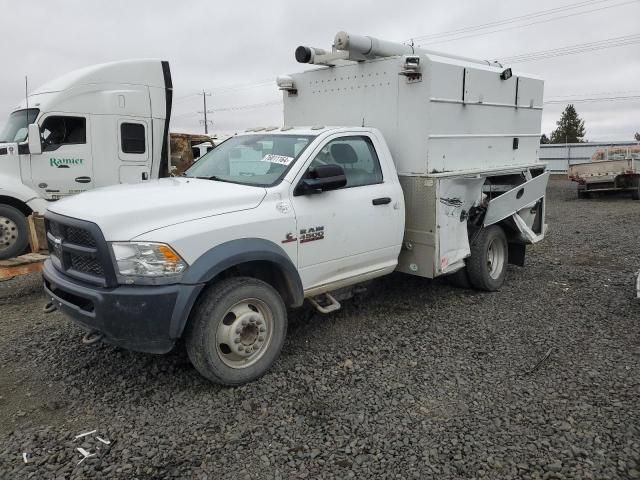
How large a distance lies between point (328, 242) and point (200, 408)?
173 centimetres

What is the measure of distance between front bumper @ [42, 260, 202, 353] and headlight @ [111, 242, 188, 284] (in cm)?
6

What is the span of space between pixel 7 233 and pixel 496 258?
699 cm

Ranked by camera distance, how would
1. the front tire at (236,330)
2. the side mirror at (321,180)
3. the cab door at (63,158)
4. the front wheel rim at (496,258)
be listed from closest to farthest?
the front tire at (236,330)
the side mirror at (321,180)
the front wheel rim at (496,258)
the cab door at (63,158)

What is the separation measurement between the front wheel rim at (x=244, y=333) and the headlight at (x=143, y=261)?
588mm

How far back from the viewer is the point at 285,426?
3.41m

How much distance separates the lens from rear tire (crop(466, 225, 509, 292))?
6258 millimetres

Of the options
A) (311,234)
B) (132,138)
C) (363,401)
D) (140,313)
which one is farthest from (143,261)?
(132,138)

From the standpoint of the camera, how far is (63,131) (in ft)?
28.8

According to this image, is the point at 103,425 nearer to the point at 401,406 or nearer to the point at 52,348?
the point at 52,348

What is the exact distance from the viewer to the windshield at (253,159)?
4.40 metres

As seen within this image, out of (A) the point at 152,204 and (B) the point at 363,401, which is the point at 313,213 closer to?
(A) the point at 152,204

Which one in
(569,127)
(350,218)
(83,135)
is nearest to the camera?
(350,218)

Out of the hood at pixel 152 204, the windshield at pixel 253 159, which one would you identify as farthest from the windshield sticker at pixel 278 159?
the hood at pixel 152 204

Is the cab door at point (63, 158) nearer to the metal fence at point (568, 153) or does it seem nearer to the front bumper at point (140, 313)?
the front bumper at point (140, 313)
